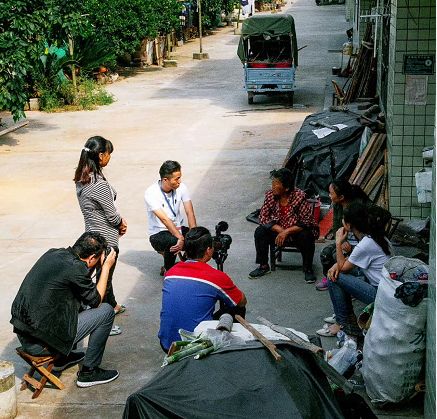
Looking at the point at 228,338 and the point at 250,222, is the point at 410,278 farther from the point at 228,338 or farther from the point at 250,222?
the point at 250,222

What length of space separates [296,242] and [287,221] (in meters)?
0.25

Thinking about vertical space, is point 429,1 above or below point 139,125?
above

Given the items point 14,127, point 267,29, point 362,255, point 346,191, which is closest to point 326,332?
point 362,255

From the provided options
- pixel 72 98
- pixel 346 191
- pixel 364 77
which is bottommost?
pixel 72 98

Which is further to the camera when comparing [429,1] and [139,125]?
[139,125]

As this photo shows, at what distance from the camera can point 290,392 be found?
4.52 metres

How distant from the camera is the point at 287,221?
9.06 metres

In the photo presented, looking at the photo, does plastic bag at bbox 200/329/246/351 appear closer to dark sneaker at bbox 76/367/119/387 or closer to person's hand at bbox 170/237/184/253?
dark sneaker at bbox 76/367/119/387

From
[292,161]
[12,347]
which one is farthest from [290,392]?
[292,161]


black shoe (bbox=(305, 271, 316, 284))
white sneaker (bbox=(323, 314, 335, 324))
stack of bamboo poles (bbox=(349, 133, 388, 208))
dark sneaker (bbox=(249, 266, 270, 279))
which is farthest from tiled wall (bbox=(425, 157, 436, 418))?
stack of bamboo poles (bbox=(349, 133, 388, 208))

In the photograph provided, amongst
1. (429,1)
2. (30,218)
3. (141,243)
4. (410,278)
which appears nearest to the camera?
(410,278)

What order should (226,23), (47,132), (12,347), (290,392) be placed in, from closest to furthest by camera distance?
(290,392) < (12,347) < (47,132) < (226,23)

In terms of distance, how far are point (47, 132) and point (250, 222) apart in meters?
8.58

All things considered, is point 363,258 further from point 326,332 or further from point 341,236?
point 326,332
